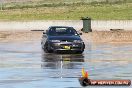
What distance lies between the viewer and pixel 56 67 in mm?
24922

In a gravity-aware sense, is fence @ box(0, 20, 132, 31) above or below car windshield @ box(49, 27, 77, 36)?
below

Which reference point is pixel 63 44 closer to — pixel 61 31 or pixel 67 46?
pixel 67 46

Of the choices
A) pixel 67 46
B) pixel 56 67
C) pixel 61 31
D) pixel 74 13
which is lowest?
pixel 74 13

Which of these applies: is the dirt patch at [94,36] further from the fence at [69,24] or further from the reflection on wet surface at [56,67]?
the reflection on wet surface at [56,67]

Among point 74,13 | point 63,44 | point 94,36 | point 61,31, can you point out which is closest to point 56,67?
point 63,44

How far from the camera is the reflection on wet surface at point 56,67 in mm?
19639

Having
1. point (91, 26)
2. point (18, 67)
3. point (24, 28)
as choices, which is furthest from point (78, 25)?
point (18, 67)

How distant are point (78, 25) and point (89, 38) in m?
7.50

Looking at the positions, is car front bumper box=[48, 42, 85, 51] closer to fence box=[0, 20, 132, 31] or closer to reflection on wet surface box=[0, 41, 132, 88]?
reflection on wet surface box=[0, 41, 132, 88]

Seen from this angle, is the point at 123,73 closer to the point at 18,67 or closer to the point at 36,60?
the point at 18,67

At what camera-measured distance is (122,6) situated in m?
79.1

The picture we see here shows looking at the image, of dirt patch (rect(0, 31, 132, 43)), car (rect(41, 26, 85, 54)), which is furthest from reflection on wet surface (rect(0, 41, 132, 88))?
dirt patch (rect(0, 31, 132, 43))

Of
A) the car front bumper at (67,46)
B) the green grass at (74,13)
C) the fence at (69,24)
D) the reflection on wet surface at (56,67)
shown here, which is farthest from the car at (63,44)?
the green grass at (74,13)

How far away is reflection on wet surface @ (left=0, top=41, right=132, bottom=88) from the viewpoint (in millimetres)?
Answer: 19639
